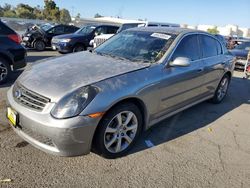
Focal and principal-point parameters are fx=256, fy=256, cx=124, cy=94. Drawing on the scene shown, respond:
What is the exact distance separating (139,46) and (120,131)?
5.19 feet

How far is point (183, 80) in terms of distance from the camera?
4.14 meters

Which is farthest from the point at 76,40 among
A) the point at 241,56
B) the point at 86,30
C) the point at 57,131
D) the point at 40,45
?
the point at 57,131

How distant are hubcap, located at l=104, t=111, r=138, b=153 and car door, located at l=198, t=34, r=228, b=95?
6.82 feet

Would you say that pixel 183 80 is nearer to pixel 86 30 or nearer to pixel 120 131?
pixel 120 131

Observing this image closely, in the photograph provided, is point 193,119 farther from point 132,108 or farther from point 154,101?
point 132,108

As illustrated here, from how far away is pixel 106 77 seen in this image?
10.3 feet

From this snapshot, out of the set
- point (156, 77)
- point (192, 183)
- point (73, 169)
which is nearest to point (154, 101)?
point (156, 77)

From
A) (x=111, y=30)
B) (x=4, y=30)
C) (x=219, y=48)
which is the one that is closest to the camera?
(x=219, y=48)

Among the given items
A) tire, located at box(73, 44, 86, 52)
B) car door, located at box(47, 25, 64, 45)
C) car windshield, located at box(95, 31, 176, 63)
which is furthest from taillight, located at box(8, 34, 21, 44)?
car door, located at box(47, 25, 64, 45)

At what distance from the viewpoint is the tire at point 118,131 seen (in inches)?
119

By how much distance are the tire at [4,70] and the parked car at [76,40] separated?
622 centimetres

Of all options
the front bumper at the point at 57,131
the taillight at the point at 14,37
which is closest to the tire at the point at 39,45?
the taillight at the point at 14,37

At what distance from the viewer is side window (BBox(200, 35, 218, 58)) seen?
16.2 feet

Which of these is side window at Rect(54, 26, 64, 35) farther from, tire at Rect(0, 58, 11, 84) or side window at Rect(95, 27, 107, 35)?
tire at Rect(0, 58, 11, 84)
